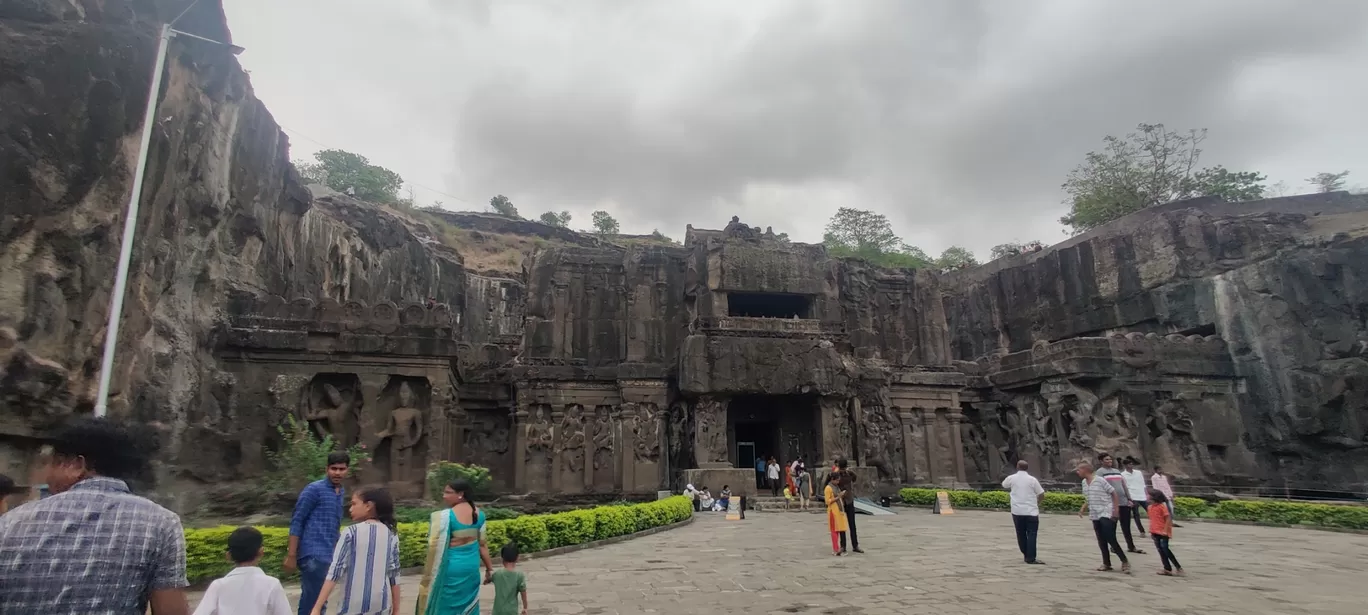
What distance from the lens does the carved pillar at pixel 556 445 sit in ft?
71.5

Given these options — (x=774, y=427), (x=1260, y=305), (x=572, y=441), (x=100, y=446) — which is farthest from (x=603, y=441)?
(x=1260, y=305)

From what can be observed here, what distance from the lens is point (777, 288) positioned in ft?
80.7

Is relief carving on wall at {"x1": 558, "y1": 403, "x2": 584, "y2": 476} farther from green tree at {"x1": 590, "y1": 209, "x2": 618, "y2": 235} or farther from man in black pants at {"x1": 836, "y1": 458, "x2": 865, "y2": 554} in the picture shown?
green tree at {"x1": 590, "y1": 209, "x2": 618, "y2": 235}

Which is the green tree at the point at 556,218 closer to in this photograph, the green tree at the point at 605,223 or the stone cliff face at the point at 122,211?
the green tree at the point at 605,223

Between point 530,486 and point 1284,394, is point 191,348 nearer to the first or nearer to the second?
point 530,486

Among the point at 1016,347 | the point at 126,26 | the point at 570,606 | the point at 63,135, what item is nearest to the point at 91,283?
the point at 63,135

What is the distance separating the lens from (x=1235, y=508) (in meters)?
16.4

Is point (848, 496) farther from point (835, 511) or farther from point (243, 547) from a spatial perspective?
point (243, 547)

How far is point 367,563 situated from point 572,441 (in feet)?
59.6

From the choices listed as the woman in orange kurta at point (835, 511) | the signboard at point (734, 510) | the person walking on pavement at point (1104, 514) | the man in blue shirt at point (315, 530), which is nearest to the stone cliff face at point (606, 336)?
the signboard at point (734, 510)

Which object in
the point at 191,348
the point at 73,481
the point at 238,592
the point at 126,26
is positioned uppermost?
the point at 126,26

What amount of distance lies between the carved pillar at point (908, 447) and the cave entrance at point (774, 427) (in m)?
3.66

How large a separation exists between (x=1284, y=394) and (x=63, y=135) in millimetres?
32287

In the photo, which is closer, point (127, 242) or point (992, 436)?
point (127, 242)
